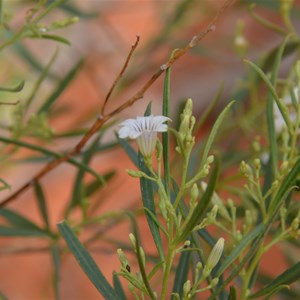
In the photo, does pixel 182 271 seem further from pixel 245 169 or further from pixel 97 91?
pixel 97 91

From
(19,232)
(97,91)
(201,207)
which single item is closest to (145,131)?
(201,207)

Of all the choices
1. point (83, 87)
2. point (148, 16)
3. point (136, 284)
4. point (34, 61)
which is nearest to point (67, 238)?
point (136, 284)

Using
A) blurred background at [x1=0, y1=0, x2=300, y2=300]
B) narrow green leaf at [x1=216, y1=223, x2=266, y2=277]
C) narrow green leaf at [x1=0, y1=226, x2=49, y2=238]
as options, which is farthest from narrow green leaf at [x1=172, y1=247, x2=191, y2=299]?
blurred background at [x1=0, y1=0, x2=300, y2=300]

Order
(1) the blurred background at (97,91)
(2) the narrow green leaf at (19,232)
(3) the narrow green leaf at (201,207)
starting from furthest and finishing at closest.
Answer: (1) the blurred background at (97,91), (2) the narrow green leaf at (19,232), (3) the narrow green leaf at (201,207)

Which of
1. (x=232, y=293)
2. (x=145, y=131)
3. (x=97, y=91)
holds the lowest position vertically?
(x=232, y=293)

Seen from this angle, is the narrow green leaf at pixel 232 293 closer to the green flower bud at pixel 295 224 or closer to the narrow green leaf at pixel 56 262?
the green flower bud at pixel 295 224

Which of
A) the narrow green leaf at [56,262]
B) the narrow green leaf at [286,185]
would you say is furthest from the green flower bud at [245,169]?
the narrow green leaf at [56,262]
